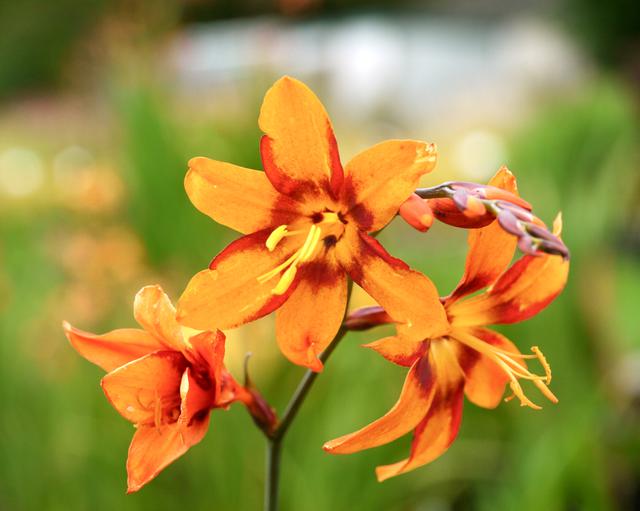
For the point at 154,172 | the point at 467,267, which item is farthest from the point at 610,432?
the point at 467,267

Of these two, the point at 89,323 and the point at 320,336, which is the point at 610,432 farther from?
the point at 320,336

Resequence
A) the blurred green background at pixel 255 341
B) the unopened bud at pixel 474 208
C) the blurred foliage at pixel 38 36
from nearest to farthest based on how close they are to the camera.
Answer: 1. the unopened bud at pixel 474 208
2. the blurred green background at pixel 255 341
3. the blurred foliage at pixel 38 36

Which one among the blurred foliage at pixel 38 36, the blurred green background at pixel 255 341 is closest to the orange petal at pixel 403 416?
the blurred green background at pixel 255 341

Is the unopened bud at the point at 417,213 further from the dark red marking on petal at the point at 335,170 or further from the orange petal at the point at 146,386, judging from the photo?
the orange petal at the point at 146,386

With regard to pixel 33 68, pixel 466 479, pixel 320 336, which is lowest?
pixel 33 68

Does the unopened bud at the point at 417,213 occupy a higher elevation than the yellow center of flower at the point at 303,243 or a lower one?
higher

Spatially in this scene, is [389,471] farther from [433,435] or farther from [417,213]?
[417,213]

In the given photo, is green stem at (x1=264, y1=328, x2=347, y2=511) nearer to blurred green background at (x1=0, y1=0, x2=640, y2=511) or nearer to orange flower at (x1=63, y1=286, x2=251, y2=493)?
orange flower at (x1=63, y1=286, x2=251, y2=493)
